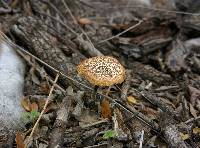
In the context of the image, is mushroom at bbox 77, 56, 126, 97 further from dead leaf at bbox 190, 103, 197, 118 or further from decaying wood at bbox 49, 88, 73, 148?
dead leaf at bbox 190, 103, 197, 118

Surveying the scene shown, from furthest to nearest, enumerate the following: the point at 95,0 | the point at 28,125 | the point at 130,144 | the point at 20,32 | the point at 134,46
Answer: the point at 95,0 → the point at 134,46 → the point at 20,32 → the point at 28,125 → the point at 130,144

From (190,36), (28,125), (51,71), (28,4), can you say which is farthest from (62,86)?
(190,36)

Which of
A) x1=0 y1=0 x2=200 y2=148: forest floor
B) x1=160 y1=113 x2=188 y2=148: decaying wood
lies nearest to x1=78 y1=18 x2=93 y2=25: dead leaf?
x1=0 y1=0 x2=200 y2=148: forest floor

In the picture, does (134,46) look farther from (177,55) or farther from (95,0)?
(95,0)

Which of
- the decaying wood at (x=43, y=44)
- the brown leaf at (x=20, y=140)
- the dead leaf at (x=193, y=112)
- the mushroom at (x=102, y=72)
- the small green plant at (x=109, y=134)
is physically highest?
the mushroom at (x=102, y=72)

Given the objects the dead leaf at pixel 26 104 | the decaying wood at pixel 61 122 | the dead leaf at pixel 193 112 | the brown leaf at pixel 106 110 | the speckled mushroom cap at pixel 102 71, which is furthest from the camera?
the dead leaf at pixel 193 112

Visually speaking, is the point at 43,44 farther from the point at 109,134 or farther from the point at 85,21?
the point at 109,134

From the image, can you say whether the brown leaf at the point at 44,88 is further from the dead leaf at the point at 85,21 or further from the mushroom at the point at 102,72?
the dead leaf at the point at 85,21

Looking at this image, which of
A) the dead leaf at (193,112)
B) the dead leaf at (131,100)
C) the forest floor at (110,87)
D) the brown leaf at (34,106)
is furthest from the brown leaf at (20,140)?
the dead leaf at (193,112)

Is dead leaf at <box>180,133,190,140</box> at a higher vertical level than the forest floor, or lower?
lower
